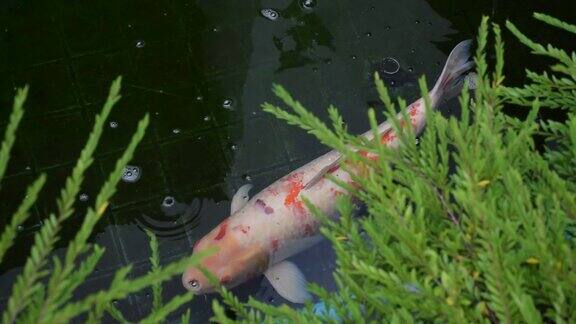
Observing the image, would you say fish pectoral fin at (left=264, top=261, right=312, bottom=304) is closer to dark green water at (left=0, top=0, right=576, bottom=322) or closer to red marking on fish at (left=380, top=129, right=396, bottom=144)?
dark green water at (left=0, top=0, right=576, bottom=322)

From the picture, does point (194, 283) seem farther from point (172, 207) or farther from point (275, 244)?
point (172, 207)

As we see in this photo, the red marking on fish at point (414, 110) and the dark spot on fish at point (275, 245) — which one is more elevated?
the red marking on fish at point (414, 110)

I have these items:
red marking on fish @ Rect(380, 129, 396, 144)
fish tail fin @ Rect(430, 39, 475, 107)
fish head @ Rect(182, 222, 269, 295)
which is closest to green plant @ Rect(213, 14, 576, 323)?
fish head @ Rect(182, 222, 269, 295)

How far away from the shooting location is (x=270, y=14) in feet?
21.0

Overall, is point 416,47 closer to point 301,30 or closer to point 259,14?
point 301,30

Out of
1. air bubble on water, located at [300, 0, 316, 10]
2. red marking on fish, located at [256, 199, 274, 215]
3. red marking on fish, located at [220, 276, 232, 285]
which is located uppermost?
air bubble on water, located at [300, 0, 316, 10]

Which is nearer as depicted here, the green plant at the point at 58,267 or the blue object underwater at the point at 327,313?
the green plant at the point at 58,267

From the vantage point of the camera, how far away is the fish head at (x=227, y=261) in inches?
188

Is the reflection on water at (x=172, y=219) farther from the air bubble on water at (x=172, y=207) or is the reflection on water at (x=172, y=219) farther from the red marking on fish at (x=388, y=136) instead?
the red marking on fish at (x=388, y=136)

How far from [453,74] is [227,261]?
2.51 metres

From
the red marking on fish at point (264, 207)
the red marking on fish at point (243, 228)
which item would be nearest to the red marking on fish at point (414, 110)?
the red marking on fish at point (264, 207)

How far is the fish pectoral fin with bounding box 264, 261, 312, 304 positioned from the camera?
507 cm

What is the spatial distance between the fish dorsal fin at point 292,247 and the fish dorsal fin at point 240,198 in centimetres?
52

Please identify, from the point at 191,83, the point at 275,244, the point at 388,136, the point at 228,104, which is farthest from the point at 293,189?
the point at 191,83
